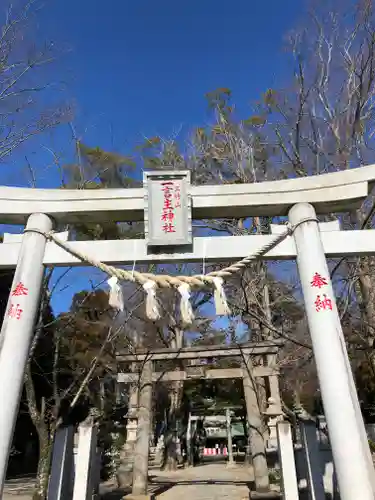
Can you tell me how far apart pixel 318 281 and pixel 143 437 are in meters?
6.81

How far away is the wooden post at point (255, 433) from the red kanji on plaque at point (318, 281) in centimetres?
570

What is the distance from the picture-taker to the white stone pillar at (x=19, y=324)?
353 centimetres

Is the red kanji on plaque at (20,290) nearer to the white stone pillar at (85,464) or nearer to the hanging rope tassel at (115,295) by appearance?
the hanging rope tassel at (115,295)

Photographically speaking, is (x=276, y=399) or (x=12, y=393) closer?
(x=12, y=393)

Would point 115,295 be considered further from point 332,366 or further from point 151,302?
point 332,366

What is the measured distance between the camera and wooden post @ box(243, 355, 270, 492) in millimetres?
8141

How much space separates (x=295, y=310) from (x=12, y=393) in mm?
15386

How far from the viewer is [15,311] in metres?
3.94

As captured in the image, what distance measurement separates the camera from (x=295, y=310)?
1752 cm

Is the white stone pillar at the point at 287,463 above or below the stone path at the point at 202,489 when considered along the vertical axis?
above

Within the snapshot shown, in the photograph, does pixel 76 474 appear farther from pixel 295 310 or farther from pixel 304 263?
pixel 295 310

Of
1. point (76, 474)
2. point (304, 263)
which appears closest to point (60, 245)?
point (304, 263)

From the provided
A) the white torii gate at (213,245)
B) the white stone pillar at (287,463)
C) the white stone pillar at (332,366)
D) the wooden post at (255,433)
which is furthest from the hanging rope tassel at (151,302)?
the wooden post at (255,433)

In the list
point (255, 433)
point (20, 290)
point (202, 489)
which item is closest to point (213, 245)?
point (20, 290)
